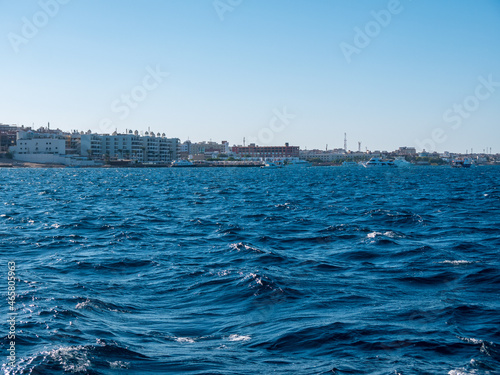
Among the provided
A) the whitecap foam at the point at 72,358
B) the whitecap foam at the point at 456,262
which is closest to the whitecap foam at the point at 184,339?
the whitecap foam at the point at 72,358

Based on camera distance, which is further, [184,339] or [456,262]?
[456,262]

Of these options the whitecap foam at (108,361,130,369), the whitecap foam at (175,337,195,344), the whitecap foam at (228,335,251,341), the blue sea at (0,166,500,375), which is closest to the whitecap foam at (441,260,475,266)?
the blue sea at (0,166,500,375)

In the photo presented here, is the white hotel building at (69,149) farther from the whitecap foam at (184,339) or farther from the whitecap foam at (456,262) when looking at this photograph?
the whitecap foam at (184,339)

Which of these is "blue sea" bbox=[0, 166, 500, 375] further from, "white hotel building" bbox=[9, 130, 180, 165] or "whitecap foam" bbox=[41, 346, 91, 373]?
"white hotel building" bbox=[9, 130, 180, 165]

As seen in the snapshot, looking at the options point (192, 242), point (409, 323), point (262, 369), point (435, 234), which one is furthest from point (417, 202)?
point (262, 369)

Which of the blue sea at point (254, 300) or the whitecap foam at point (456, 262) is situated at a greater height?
the whitecap foam at point (456, 262)

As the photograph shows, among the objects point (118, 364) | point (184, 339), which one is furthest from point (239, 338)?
point (118, 364)

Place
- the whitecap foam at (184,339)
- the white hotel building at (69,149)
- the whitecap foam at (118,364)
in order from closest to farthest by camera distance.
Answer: the whitecap foam at (118,364) < the whitecap foam at (184,339) < the white hotel building at (69,149)

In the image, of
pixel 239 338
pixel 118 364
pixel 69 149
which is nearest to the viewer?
pixel 118 364

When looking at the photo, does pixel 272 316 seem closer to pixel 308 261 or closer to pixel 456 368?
pixel 456 368

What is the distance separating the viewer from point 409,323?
10.0 meters

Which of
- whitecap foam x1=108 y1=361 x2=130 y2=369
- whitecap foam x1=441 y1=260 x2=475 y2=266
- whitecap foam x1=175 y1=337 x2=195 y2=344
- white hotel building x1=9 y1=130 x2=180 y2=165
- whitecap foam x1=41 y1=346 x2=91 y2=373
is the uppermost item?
white hotel building x1=9 y1=130 x2=180 y2=165

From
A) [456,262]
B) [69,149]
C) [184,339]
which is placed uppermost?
[69,149]

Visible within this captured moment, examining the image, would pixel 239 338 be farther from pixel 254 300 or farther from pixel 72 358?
pixel 72 358
